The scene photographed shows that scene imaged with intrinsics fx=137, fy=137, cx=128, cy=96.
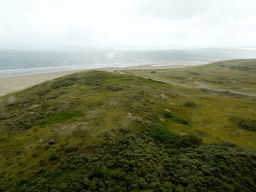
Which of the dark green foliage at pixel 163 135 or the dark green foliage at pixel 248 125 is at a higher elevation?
the dark green foliage at pixel 163 135

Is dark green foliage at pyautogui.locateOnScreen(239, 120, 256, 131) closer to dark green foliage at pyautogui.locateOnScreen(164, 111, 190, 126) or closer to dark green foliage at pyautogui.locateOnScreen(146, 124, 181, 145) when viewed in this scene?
dark green foliage at pyautogui.locateOnScreen(164, 111, 190, 126)

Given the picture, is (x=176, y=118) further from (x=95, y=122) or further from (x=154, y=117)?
(x=95, y=122)

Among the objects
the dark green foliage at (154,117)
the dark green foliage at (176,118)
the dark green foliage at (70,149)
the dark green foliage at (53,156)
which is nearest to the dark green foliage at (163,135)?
the dark green foliage at (154,117)

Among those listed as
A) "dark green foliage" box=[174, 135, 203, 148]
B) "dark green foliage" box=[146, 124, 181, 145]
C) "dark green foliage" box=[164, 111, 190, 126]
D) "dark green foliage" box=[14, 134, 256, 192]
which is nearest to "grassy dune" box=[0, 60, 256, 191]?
"dark green foliage" box=[164, 111, 190, 126]

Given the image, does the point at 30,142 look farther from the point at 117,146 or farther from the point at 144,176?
the point at 144,176


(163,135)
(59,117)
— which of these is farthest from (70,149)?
(163,135)

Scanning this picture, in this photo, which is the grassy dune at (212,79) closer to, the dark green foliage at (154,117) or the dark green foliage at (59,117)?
the dark green foliage at (154,117)
